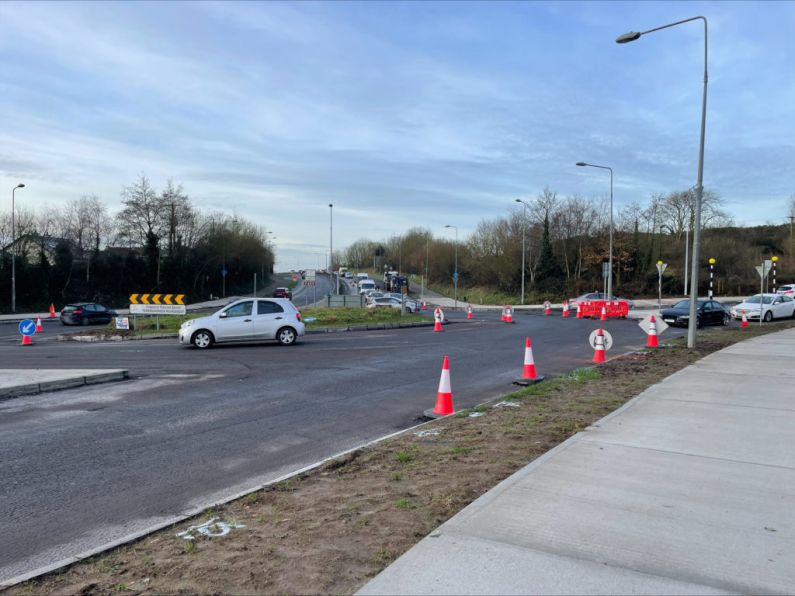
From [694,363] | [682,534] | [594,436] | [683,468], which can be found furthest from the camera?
[694,363]

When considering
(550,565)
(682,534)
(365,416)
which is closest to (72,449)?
(365,416)

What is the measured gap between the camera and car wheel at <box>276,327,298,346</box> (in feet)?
66.6

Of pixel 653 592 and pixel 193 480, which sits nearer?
pixel 653 592

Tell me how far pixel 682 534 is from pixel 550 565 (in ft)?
3.71

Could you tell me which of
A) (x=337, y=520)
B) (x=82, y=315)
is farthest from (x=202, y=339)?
(x=82, y=315)

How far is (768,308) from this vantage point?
31328 mm

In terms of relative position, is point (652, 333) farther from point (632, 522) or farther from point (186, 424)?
point (632, 522)

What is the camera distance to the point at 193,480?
6145 mm

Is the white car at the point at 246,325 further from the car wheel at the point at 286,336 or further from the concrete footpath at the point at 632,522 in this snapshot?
the concrete footpath at the point at 632,522

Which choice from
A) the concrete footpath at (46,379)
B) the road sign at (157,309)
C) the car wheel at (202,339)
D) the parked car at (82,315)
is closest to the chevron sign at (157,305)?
the road sign at (157,309)

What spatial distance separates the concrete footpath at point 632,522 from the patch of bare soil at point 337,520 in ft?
0.98

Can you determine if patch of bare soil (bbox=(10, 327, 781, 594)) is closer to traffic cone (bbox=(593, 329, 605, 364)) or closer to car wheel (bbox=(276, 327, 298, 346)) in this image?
traffic cone (bbox=(593, 329, 605, 364))

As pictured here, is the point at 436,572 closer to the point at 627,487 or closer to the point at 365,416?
the point at 627,487

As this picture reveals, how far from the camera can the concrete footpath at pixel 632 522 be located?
11.4 ft
